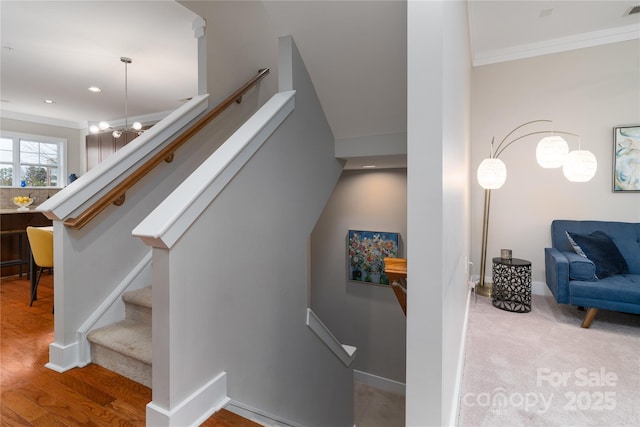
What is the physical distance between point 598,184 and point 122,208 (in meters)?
4.38

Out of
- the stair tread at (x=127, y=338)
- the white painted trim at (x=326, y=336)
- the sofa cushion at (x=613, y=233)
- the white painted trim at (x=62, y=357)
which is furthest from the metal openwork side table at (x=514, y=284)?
the white painted trim at (x=62, y=357)

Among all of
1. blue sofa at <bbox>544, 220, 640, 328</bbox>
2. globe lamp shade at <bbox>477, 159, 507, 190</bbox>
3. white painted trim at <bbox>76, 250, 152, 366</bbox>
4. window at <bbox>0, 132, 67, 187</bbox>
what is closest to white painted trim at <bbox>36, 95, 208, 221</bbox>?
white painted trim at <bbox>76, 250, 152, 366</bbox>

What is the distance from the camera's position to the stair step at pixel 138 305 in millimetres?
2207

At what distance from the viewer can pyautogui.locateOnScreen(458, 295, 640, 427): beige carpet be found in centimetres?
158

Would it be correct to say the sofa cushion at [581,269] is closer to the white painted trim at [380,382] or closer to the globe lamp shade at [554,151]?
the globe lamp shade at [554,151]

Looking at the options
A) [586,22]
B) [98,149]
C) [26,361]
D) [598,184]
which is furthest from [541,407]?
[98,149]

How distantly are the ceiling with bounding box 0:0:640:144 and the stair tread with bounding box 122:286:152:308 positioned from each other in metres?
2.02

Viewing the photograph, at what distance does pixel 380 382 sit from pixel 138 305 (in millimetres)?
3635

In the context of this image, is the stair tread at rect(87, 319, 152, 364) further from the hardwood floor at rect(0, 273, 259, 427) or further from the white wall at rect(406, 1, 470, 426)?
the white wall at rect(406, 1, 470, 426)

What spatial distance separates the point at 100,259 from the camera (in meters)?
2.20

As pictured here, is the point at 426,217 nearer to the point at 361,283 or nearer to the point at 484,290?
the point at 484,290

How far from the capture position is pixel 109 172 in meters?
2.15

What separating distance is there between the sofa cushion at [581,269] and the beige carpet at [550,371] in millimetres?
416

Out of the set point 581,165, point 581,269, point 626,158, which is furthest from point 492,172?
point 626,158
